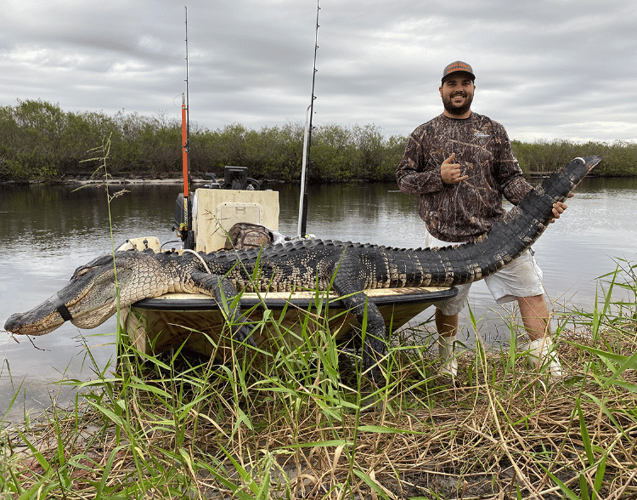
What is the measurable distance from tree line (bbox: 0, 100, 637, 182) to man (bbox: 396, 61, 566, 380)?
33.6 m

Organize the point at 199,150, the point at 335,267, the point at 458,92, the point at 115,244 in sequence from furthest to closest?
the point at 199,150 < the point at 115,244 < the point at 458,92 < the point at 335,267

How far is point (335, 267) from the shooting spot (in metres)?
3.17

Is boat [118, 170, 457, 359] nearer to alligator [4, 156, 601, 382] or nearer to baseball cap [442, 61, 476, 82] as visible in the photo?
alligator [4, 156, 601, 382]

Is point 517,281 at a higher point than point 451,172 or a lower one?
lower

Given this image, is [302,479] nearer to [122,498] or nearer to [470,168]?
[122,498]

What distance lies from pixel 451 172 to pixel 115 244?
9031mm

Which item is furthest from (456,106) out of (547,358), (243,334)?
(243,334)

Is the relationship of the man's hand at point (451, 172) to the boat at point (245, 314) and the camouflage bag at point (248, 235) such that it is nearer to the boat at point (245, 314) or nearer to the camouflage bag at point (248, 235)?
the boat at point (245, 314)

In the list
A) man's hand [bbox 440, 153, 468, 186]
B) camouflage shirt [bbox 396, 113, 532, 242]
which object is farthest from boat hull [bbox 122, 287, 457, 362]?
man's hand [bbox 440, 153, 468, 186]

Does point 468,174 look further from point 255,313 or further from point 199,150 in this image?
point 199,150

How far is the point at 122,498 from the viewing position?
171 centimetres

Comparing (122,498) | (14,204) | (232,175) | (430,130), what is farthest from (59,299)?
(14,204)

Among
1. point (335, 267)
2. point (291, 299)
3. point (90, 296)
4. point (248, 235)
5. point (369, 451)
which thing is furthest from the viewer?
point (248, 235)

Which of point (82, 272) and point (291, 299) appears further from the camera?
point (82, 272)
